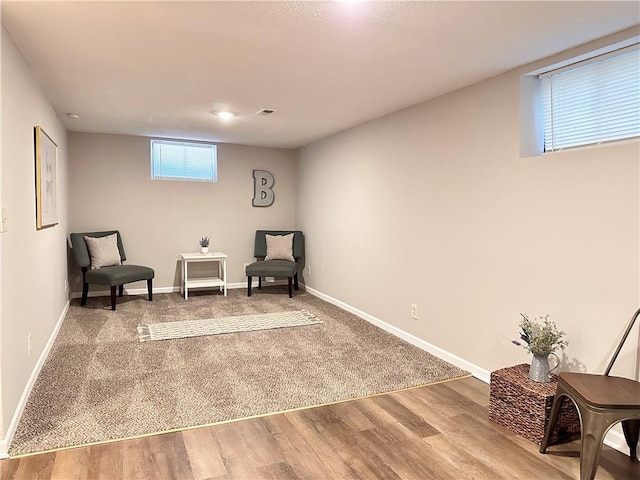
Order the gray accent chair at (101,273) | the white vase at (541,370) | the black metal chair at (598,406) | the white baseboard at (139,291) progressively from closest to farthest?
1. the black metal chair at (598,406)
2. the white vase at (541,370)
3. the gray accent chair at (101,273)
4. the white baseboard at (139,291)

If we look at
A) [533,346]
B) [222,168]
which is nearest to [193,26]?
[533,346]

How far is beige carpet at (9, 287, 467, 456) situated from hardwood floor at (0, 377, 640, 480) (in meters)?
0.16

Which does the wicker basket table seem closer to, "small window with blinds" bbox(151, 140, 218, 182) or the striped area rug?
the striped area rug

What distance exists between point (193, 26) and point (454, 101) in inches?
79.7

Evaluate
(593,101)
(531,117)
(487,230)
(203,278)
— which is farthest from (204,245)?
(593,101)

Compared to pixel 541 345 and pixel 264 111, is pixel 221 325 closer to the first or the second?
pixel 264 111

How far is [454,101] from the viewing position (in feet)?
10.9

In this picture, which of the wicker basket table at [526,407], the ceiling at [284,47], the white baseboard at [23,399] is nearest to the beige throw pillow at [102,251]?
the white baseboard at [23,399]

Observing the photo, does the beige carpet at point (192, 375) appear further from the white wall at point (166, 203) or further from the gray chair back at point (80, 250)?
the white wall at point (166, 203)

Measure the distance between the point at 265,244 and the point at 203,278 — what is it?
1.01 m

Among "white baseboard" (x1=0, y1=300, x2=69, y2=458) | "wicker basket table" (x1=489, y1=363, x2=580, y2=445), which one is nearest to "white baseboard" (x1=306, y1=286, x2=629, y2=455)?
"wicker basket table" (x1=489, y1=363, x2=580, y2=445)

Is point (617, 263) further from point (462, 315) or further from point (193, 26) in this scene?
point (193, 26)

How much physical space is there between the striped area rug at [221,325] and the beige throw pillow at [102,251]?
128 cm

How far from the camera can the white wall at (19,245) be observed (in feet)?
7.15
